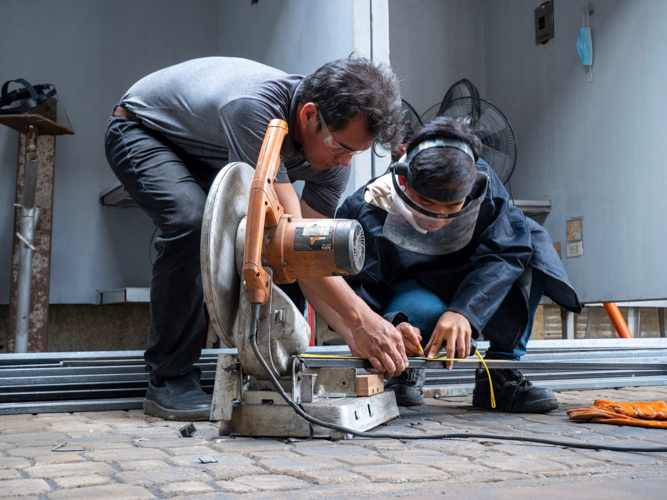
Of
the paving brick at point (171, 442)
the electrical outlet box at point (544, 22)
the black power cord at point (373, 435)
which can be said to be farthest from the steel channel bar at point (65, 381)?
the electrical outlet box at point (544, 22)

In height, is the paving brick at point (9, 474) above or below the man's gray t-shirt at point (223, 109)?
below

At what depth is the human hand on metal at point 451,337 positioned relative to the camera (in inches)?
83.7

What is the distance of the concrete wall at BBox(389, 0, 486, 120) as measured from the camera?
6.38 m

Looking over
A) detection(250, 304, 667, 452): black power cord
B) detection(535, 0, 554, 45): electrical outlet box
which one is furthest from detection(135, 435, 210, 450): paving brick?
detection(535, 0, 554, 45): electrical outlet box

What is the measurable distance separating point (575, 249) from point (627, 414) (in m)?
3.52

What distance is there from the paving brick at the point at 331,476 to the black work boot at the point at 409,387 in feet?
4.01

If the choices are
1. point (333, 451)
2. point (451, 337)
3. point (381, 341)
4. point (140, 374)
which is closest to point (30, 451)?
point (333, 451)

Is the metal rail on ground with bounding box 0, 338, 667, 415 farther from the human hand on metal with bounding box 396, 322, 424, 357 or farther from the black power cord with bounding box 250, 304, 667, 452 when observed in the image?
the black power cord with bounding box 250, 304, 667, 452

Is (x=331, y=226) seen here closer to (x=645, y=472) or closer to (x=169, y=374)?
(x=645, y=472)

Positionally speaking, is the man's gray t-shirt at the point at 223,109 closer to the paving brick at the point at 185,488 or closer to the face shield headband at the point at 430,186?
the face shield headband at the point at 430,186

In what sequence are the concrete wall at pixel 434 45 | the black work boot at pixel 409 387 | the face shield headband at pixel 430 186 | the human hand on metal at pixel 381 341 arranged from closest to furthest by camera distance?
the human hand on metal at pixel 381 341 < the face shield headband at pixel 430 186 < the black work boot at pixel 409 387 < the concrete wall at pixel 434 45

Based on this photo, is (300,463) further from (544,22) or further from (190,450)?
(544,22)

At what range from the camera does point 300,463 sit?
1419mm

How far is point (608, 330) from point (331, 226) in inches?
214
